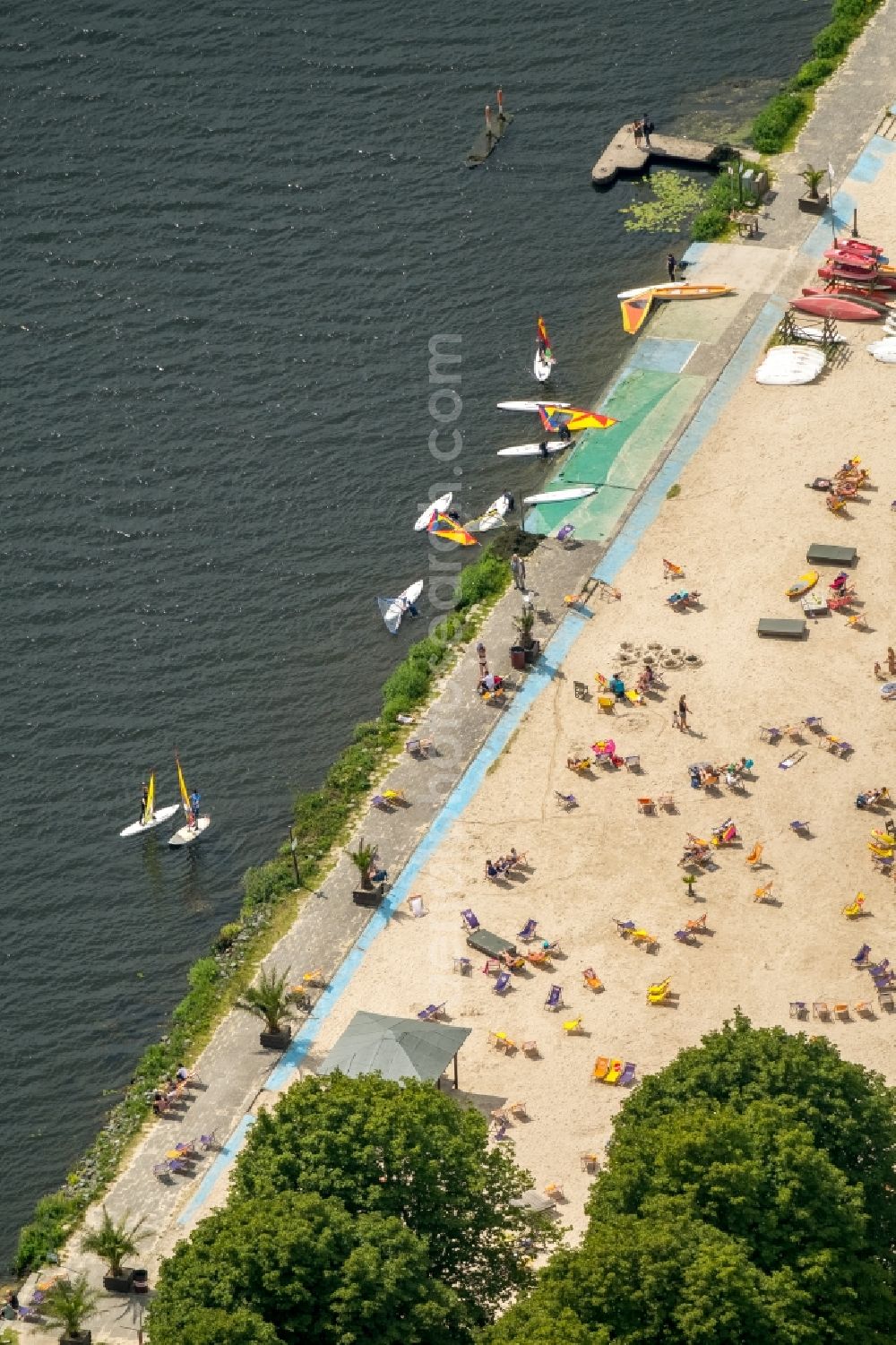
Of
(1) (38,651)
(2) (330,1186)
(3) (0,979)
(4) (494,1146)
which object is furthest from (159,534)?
(2) (330,1186)

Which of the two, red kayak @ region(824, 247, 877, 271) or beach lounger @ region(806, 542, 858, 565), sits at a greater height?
red kayak @ region(824, 247, 877, 271)

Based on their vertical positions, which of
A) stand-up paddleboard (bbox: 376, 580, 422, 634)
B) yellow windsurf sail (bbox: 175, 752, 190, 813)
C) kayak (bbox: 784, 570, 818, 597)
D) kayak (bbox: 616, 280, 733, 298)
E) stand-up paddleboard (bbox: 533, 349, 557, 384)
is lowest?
yellow windsurf sail (bbox: 175, 752, 190, 813)

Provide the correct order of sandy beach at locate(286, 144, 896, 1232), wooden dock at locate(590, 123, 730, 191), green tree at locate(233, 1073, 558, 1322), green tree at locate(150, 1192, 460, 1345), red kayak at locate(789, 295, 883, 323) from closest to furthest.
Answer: green tree at locate(150, 1192, 460, 1345), green tree at locate(233, 1073, 558, 1322), sandy beach at locate(286, 144, 896, 1232), red kayak at locate(789, 295, 883, 323), wooden dock at locate(590, 123, 730, 191)

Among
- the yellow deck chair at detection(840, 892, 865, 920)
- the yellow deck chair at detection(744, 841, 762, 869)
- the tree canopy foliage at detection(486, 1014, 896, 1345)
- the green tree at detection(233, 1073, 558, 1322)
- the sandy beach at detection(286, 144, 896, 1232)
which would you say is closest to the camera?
the tree canopy foliage at detection(486, 1014, 896, 1345)

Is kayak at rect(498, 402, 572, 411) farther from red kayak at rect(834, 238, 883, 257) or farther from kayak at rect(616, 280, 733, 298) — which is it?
red kayak at rect(834, 238, 883, 257)

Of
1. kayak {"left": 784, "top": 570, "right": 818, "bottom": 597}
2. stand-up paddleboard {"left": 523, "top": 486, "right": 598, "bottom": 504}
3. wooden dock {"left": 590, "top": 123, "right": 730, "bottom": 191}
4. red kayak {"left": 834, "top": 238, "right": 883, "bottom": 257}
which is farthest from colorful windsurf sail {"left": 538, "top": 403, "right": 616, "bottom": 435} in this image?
wooden dock {"left": 590, "top": 123, "right": 730, "bottom": 191}

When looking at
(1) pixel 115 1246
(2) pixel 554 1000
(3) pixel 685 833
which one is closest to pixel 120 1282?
(1) pixel 115 1246

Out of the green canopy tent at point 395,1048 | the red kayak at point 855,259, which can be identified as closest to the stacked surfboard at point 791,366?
the red kayak at point 855,259

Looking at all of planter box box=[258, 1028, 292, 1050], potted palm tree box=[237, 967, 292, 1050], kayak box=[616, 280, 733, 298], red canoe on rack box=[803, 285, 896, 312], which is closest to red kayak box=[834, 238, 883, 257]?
red canoe on rack box=[803, 285, 896, 312]

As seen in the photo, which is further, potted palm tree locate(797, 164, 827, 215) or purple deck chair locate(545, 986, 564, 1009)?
potted palm tree locate(797, 164, 827, 215)
